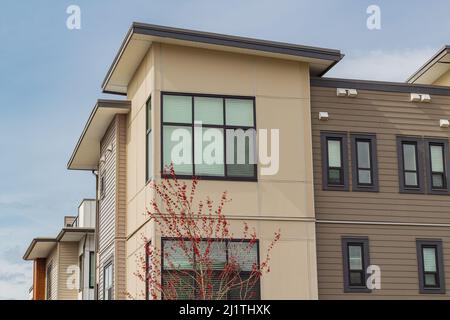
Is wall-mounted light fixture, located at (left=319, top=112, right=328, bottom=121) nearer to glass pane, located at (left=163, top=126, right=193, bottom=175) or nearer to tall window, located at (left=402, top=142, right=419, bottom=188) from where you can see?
tall window, located at (left=402, top=142, right=419, bottom=188)

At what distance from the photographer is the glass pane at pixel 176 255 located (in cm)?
2180

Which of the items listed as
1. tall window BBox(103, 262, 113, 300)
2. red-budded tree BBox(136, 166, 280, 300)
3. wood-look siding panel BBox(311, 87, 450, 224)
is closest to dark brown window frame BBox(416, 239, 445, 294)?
wood-look siding panel BBox(311, 87, 450, 224)

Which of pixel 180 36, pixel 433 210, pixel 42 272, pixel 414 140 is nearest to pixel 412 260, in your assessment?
pixel 433 210

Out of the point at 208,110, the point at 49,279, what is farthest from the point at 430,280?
the point at 49,279

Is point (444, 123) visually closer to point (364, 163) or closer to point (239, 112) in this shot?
point (364, 163)

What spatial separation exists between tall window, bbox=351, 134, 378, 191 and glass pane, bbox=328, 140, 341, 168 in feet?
1.45

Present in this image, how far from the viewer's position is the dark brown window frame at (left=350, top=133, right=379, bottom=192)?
24734mm

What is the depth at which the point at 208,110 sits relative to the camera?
2308cm

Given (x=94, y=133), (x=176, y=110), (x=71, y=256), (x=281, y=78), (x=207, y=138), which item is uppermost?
(x=281, y=78)

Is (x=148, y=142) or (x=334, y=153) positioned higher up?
(x=148, y=142)

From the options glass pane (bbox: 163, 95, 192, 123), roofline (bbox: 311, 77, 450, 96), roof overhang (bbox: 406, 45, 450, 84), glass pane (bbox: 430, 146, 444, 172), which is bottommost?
glass pane (bbox: 430, 146, 444, 172)

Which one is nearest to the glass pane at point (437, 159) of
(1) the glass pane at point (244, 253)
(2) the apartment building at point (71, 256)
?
(1) the glass pane at point (244, 253)

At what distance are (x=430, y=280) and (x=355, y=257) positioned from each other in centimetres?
241
